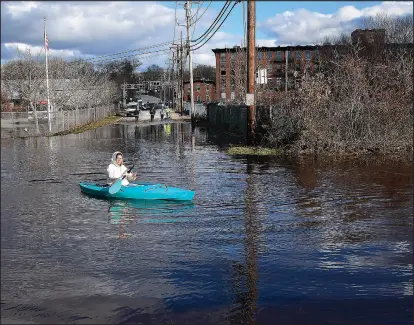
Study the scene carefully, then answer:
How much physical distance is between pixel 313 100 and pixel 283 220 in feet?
39.1

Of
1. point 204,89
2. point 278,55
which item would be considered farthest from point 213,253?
point 204,89

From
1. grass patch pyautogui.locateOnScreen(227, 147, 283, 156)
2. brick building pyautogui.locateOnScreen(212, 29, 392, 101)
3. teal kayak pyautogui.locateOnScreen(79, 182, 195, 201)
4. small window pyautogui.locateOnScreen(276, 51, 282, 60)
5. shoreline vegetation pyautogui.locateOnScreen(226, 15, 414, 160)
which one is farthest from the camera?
small window pyautogui.locateOnScreen(276, 51, 282, 60)

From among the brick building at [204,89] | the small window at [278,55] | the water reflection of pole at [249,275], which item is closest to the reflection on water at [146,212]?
the water reflection of pole at [249,275]

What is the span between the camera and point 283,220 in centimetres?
987

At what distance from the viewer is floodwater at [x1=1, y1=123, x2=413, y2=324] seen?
5.63 metres

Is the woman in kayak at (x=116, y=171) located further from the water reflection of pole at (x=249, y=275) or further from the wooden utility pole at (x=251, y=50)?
the wooden utility pole at (x=251, y=50)

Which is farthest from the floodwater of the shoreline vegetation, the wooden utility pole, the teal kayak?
the wooden utility pole

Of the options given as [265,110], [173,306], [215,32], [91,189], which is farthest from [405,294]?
[215,32]

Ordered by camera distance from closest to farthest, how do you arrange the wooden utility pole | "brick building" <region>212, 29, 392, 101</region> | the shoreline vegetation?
the shoreline vegetation < the wooden utility pole < "brick building" <region>212, 29, 392, 101</region>

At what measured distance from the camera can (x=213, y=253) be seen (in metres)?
7.65

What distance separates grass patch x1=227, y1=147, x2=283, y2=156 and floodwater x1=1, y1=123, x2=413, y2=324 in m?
6.34

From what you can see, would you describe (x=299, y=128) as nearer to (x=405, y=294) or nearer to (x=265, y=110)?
(x=265, y=110)

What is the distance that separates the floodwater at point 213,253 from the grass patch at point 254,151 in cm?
634

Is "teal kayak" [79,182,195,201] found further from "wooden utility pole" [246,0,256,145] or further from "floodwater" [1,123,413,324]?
"wooden utility pole" [246,0,256,145]
